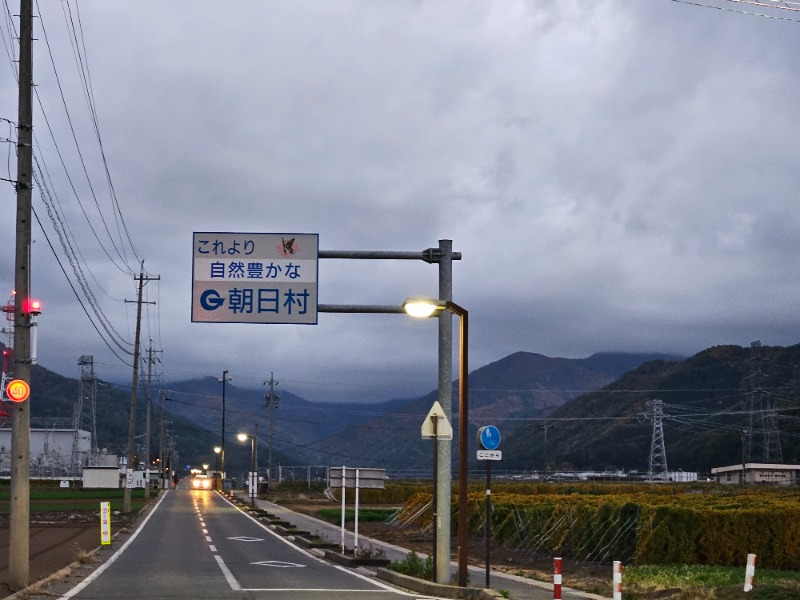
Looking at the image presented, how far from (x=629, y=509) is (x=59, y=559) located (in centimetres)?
1757

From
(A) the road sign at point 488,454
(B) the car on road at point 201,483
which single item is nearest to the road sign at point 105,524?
(A) the road sign at point 488,454

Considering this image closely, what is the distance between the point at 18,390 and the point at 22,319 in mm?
1516

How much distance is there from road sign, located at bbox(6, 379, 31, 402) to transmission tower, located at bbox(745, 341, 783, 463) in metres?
96.9

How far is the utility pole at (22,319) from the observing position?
20500 millimetres

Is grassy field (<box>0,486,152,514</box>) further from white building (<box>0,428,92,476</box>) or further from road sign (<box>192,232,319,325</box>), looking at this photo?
white building (<box>0,428,92,476</box>)

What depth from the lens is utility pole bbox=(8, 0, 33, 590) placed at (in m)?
20.5

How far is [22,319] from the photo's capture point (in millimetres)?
21203

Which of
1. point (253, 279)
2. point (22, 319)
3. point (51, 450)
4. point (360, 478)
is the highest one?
point (253, 279)

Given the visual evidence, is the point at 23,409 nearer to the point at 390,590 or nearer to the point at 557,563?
the point at 390,590

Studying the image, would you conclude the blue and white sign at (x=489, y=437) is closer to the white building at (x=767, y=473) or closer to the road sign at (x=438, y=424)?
the road sign at (x=438, y=424)

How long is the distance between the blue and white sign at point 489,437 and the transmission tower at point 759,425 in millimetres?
93049

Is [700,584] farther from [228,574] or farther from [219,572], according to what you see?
[219,572]

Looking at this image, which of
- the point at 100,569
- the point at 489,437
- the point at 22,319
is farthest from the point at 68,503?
the point at 489,437

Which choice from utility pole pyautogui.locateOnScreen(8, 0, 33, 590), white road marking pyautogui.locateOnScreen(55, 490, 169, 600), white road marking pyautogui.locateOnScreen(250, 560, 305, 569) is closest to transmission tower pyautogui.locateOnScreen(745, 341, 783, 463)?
white road marking pyautogui.locateOnScreen(55, 490, 169, 600)
